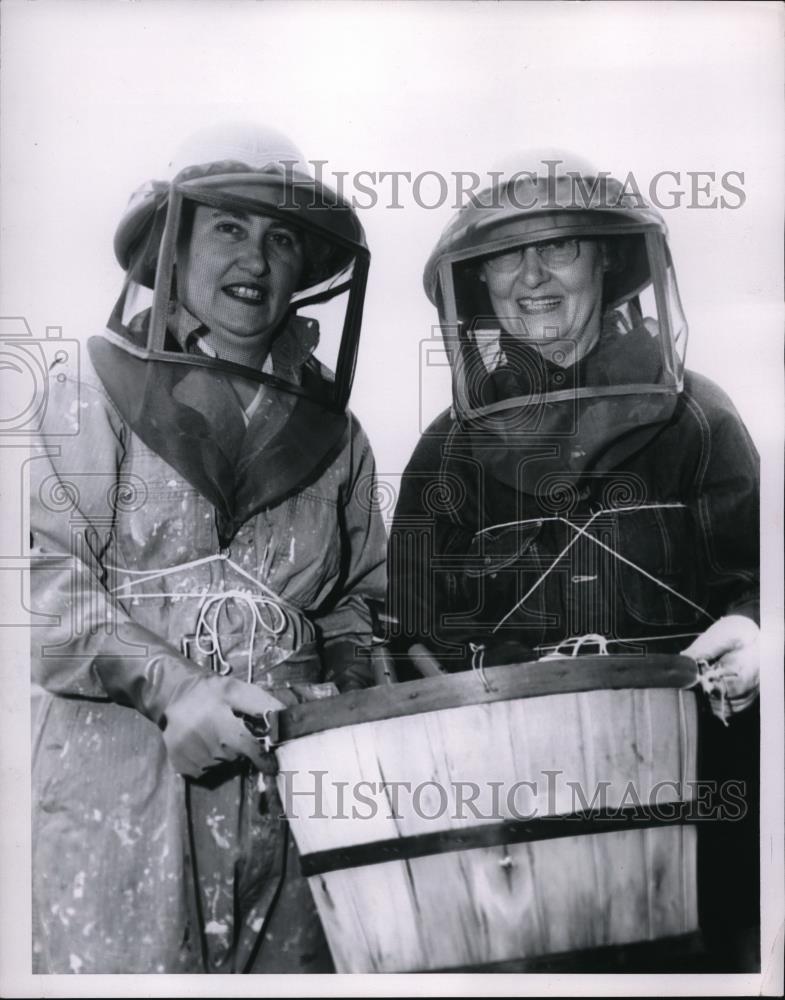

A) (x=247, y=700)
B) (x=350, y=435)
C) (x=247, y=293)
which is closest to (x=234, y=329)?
(x=247, y=293)

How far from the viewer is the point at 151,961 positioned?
2.26 m

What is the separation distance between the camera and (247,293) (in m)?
2.33

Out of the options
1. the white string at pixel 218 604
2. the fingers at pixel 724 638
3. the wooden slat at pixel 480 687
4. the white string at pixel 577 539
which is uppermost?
the white string at pixel 577 539

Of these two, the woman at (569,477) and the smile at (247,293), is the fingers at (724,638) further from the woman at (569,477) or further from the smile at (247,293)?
the smile at (247,293)

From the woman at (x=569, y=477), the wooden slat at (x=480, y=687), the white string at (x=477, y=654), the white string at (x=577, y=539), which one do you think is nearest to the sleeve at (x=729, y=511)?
the woman at (x=569, y=477)

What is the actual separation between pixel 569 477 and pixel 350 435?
0.46 metres

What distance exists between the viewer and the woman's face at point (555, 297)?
7.77 feet

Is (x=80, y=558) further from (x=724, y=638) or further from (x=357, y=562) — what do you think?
(x=724, y=638)

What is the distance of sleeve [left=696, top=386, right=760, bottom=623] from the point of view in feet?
7.84

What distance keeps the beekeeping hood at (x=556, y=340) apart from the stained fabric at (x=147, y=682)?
1.33 feet

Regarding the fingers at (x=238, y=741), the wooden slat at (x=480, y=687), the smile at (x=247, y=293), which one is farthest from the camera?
the smile at (x=247, y=293)

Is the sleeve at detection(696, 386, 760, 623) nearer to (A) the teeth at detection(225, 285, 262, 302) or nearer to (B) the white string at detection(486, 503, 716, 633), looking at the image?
(B) the white string at detection(486, 503, 716, 633)

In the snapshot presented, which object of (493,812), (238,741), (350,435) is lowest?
(493,812)

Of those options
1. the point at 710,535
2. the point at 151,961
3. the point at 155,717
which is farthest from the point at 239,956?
the point at 710,535
